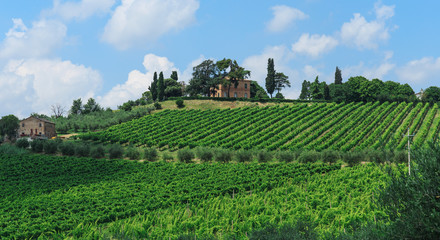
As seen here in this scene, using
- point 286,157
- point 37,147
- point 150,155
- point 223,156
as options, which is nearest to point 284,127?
point 286,157

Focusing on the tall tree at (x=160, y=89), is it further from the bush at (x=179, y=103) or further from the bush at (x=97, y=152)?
the bush at (x=97, y=152)

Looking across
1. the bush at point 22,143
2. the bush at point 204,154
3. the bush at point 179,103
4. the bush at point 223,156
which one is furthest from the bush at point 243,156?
the bush at point 179,103

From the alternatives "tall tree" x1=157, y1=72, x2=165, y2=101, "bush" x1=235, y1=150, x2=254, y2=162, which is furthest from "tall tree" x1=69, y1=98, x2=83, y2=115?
"bush" x1=235, y1=150, x2=254, y2=162

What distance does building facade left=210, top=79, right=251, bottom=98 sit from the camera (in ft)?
362

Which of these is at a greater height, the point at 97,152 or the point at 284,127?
the point at 284,127

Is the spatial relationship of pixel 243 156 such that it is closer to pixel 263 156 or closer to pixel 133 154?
pixel 263 156

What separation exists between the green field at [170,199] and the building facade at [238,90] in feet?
206

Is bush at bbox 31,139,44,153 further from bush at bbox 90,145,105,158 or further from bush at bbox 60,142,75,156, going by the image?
bush at bbox 90,145,105,158

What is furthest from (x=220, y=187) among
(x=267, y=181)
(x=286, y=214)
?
(x=286, y=214)

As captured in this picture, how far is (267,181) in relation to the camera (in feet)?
114

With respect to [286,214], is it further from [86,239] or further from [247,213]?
[86,239]

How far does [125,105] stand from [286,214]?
87717 millimetres

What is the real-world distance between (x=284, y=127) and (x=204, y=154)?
955 inches

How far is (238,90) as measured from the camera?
113 meters
